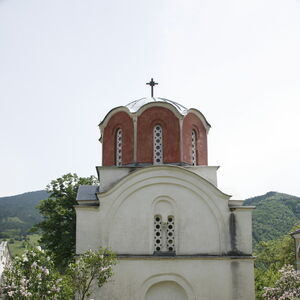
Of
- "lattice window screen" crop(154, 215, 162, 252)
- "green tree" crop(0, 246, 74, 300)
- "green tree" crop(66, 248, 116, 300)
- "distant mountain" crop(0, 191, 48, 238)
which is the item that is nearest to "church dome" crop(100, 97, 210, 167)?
"lattice window screen" crop(154, 215, 162, 252)

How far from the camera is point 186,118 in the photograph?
18156mm

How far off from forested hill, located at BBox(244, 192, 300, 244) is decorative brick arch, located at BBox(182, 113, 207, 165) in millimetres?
33064

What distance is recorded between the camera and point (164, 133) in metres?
17.8

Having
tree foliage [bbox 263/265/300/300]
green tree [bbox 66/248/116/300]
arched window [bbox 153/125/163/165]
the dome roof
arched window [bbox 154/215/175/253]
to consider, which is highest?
the dome roof

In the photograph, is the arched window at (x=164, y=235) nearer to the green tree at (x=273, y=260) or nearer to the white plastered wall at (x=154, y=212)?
the white plastered wall at (x=154, y=212)

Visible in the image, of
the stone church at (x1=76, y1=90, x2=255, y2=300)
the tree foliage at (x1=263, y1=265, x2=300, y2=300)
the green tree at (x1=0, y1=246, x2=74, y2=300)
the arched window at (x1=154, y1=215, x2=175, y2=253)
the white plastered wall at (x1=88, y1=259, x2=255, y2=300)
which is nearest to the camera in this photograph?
the green tree at (x1=0, y1=246, x2=74, y2=300)

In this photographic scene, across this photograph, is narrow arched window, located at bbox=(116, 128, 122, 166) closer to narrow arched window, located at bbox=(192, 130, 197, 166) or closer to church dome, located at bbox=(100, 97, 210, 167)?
church dome, located at bbox=(100, 97, 210, 167)

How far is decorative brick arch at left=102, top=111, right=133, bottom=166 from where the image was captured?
17.8 metres

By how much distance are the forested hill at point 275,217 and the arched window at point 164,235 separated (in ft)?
116

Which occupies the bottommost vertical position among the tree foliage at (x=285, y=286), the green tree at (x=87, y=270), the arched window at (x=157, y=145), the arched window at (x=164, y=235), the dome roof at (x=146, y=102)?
the tree foliage at (x=285, y=286)

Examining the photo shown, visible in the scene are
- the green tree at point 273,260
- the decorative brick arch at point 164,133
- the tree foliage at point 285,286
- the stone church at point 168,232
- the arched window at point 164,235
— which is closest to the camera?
the stone church at point 168,232

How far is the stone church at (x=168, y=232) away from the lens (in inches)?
590

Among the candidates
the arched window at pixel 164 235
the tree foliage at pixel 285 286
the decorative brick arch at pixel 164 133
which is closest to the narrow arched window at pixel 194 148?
the decorative brick arch at pixel 164 133

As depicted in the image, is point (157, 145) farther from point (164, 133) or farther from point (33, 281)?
point (33, 281)
